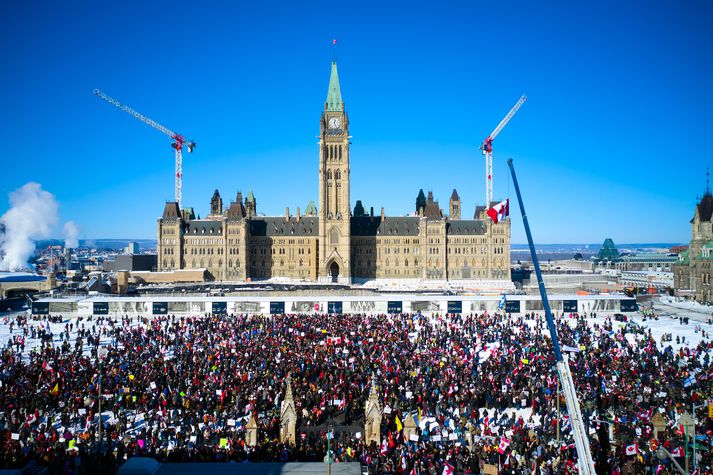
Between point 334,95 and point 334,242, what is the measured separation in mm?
29385

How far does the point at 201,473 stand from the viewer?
14.5 metres

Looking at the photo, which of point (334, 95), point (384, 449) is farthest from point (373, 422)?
point (334, 95)

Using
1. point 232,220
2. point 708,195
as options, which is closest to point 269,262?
point 232,220

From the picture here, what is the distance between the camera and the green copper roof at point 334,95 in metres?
106

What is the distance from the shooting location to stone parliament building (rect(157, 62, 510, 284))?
104000 millimetres

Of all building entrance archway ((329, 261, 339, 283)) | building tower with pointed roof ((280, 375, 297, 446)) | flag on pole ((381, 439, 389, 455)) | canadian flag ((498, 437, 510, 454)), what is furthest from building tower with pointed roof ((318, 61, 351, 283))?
canadian flag ((498, 437, 510, 454))

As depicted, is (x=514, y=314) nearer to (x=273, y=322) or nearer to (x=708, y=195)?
(x=273, y=322)

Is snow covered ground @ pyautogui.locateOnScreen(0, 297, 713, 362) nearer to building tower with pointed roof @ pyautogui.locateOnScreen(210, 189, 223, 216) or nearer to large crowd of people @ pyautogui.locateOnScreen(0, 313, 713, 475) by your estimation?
large crowd of people @ pyautogui.locateOnScreen(0, 313, 713, 475)

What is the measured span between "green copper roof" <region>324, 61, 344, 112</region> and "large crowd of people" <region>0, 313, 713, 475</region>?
235 ft

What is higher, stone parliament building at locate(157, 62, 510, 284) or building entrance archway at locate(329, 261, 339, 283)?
stone parliament building at locate(157, 62, 510, 284)

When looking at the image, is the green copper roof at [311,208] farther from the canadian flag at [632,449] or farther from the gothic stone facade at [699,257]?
the canadian flag at [632,449]

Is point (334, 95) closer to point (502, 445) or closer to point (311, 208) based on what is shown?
point (311, 208)

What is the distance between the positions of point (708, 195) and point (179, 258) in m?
93.9

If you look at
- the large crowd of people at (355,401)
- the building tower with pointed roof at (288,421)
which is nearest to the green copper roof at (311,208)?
the large crowd of people at (355,401)
